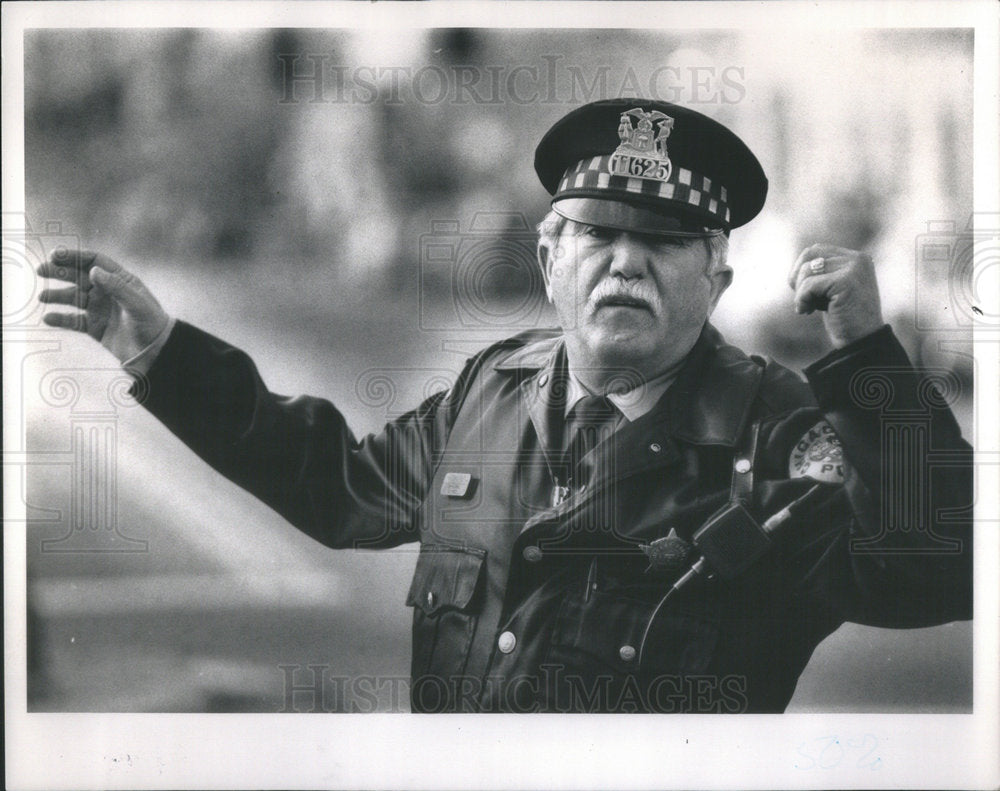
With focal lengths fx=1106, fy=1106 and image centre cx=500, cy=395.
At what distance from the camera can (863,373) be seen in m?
3.77

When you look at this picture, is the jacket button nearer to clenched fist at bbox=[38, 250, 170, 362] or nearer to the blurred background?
the blurred background

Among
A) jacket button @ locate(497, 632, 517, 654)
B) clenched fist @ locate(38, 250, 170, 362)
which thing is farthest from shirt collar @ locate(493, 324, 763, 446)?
clenched fist @ locate(38, 250, 170, 362)

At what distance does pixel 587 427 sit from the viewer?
3.77 metres

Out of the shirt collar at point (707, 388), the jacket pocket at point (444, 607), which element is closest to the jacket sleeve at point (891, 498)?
the shirt collar at point (707, 388)

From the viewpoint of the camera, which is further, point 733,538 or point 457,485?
point 457,485

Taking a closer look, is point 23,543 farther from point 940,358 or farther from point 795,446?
point 940,358

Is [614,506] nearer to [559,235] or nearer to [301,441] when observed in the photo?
[559,235]

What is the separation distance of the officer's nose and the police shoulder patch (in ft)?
2.57

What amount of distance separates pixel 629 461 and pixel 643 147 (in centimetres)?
106

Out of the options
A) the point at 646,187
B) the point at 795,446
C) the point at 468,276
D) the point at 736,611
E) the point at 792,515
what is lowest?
the point at 736,611

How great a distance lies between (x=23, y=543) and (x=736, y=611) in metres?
2.49

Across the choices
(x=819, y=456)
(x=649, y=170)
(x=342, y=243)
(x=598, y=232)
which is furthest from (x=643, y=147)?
(x=819, y=456)

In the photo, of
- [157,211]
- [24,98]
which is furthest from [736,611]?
[24,98]

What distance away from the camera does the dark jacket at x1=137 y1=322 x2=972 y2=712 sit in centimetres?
371
